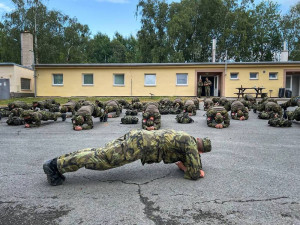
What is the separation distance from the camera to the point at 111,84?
83.1 feet

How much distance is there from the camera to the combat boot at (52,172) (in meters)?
3.56

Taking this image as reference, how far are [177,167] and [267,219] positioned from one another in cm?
193

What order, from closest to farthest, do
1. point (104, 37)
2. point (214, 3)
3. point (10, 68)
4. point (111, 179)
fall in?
point (111, 179)
point (10, 68)
point (214, 3)
point (104, 37)

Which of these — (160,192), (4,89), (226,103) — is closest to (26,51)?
(4,89)

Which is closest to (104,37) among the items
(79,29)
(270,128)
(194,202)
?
(79,29)

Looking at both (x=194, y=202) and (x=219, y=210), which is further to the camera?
(x=194, y=202)

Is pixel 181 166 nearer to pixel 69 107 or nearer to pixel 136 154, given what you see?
pixel 136 154

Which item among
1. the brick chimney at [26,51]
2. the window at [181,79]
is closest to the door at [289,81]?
the window at [181,79]

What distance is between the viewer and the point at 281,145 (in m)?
6.25

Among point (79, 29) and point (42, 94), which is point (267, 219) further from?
point (79, 29)

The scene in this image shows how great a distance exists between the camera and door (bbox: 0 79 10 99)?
22.2m

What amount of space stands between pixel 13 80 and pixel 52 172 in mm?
22833

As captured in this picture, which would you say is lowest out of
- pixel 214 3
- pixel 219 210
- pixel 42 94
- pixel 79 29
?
pixel 219 210

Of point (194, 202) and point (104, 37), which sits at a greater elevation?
point (104, 37)
